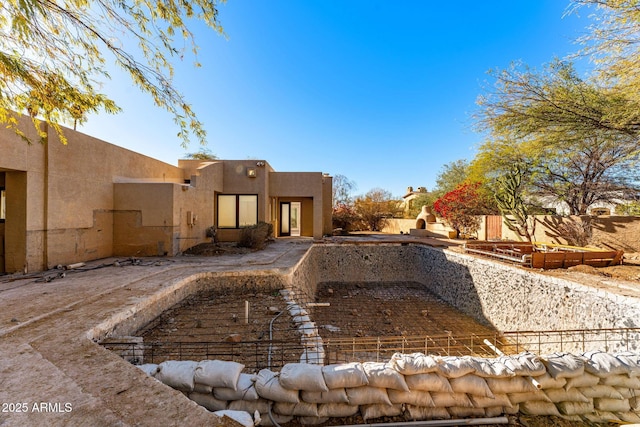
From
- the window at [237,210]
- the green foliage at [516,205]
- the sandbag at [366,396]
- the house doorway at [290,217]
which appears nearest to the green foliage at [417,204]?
the green foliage at [516,205]

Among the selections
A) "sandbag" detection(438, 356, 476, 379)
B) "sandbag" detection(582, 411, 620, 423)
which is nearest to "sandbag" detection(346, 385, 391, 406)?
"sandbag" detection(438, 356, 476, 379)

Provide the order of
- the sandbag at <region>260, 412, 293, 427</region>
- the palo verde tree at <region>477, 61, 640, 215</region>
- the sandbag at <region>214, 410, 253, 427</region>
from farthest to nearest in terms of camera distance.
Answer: the palo verde tree at <region>477, 61, 640, 215</region>, the sandbag at <region>260, 412, 293, 427</region>, the sandbag at <region>214, 410, 253, 427</region>

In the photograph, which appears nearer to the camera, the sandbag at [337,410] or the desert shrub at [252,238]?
the sandbag at [337,410]

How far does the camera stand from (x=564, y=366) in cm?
315

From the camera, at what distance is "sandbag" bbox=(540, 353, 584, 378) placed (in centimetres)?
311

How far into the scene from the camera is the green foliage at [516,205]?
12812 millimetres

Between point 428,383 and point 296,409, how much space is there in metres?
1.50

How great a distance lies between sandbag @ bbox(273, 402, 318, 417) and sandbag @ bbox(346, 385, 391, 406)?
408mm

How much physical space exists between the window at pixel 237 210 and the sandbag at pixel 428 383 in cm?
1185

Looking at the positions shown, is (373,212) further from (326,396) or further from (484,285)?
(326,396)

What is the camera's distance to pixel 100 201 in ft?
26.6

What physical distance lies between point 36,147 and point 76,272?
130 inches

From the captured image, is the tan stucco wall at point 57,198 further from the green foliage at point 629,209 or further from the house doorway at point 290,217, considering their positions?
the green foliage at point 629,209

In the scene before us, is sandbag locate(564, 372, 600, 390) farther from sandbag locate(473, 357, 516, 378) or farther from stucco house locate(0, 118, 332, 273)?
stucco house locate(0, 118, 332, 273)
